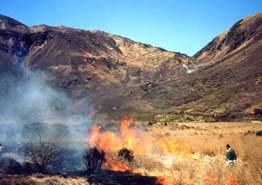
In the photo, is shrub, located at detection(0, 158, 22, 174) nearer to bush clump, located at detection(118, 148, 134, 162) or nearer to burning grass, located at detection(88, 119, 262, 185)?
burning grass, located at detection(88, 119, 262, 185)

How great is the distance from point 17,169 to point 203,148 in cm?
1171

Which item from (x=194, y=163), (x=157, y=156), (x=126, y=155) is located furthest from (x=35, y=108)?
(x=194, y=163)

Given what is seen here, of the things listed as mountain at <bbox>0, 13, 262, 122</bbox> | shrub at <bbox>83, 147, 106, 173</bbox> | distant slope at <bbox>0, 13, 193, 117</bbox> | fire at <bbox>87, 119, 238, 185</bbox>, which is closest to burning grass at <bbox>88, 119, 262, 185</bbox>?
fire at <bbox>87, 119, 238, 185</bbox>

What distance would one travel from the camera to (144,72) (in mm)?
123750

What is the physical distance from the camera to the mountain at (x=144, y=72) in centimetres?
5994

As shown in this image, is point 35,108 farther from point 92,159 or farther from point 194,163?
point 194,163

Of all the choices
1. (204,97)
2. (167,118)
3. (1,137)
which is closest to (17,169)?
(1,137)

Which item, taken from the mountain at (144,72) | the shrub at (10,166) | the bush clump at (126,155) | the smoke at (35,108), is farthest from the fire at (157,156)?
the mountain at (144,72)

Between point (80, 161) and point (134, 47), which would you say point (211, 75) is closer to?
point (80, 161)

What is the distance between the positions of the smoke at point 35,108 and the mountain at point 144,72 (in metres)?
4.28

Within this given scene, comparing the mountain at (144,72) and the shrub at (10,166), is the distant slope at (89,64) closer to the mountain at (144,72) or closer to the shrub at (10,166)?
the mountain at (144,72)

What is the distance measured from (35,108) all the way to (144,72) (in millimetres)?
71171

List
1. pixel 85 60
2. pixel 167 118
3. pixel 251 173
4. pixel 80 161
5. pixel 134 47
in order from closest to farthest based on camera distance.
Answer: pixel 251 173 → pixel 80 161 → pixel 167 118 → pixel 85 60 → pixel 134 47

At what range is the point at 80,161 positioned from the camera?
16.8 m
